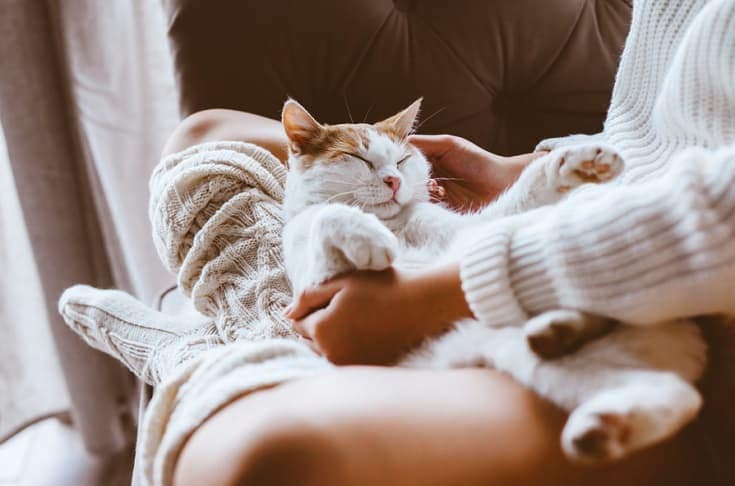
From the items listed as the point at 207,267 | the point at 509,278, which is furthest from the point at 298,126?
the point at 509,278

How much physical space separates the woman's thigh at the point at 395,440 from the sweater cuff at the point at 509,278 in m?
0.07

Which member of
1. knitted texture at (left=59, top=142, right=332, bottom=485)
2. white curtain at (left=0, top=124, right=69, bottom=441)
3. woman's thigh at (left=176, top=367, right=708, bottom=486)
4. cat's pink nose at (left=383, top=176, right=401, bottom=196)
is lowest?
white curtain at (left=0, top=124, right=69, bottom=441)

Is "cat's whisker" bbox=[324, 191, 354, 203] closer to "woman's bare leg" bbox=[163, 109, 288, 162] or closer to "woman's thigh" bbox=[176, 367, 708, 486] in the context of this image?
"woman's bare leg" bbox=[163, 109, 288, 162]

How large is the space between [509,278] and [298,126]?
46 centimetres

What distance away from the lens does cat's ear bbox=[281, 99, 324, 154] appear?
82 centimetres

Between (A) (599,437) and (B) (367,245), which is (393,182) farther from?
(A) (599,437)

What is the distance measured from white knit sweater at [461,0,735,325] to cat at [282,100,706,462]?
3cm

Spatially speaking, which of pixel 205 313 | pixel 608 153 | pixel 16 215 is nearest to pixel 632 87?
pixel 608 153

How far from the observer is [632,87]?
800 mm

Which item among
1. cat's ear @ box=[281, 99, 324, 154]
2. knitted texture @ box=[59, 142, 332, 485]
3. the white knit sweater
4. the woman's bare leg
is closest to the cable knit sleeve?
the white knit sweater

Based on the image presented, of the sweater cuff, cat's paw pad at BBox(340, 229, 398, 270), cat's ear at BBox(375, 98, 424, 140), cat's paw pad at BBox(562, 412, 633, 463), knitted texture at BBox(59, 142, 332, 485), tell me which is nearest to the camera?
cat's paw pad at BBox(562, 412, 633, 463)

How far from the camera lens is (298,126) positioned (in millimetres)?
850

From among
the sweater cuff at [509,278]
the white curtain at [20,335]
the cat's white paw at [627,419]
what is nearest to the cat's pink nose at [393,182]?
the sweater cuff at [509,278]

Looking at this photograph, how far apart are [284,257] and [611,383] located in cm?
48
